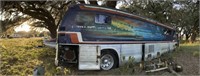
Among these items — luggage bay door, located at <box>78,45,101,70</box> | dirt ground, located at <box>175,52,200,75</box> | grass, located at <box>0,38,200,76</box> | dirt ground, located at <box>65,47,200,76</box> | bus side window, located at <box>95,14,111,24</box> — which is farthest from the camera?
dirt ground, located at <box>175,52,200,75</box>

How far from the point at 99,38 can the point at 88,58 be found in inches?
36.5

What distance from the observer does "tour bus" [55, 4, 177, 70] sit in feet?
29.4

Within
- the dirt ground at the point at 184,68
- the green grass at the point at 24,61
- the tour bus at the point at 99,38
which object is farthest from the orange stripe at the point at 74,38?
the green grass at the point at 24,61

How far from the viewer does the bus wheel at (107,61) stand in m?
9.41

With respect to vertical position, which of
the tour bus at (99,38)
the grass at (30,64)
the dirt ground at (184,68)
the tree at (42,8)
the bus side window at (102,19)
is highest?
the tree at (42,8)

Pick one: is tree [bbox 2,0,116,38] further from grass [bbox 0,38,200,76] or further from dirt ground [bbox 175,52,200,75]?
dirt ground [bbox 175,52,200,75]

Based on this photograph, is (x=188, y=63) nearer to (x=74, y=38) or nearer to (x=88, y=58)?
(x=88, y=58)

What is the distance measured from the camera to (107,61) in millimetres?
9617

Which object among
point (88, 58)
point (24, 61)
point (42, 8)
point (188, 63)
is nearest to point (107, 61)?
point (88, 58)

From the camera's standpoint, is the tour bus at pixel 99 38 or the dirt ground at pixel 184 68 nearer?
the tour bus at pixel 99 38

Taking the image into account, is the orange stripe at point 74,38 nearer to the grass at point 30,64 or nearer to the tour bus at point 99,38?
the tour bus at point 99,38

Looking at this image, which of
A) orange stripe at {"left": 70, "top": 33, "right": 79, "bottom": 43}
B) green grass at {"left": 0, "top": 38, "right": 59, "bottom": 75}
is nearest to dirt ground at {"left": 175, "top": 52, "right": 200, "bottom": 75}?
orange stripe at {"left": 70, "top": 33, "right": 79, "bottom": 43}

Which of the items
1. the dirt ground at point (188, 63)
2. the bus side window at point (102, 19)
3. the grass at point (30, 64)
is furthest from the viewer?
the dirt ground at point (188, 63)

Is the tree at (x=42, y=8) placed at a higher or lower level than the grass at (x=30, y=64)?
higher
